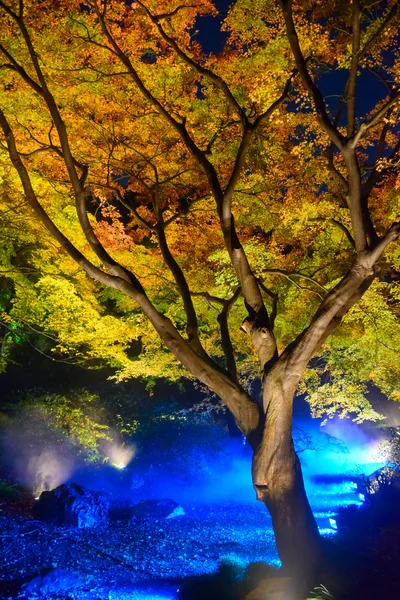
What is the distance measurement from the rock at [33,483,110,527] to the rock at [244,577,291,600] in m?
4.99

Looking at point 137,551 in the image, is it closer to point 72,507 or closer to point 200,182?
point 72,507

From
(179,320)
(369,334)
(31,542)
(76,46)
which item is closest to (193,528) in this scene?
(31,542)

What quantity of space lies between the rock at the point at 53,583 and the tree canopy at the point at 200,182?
4.09 meters

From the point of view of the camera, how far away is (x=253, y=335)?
6.83m

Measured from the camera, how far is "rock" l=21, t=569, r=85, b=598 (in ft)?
21.0

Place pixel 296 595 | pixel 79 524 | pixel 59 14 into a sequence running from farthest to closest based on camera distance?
pixel 79 524 → pixel 59 14 → pixel 296 595

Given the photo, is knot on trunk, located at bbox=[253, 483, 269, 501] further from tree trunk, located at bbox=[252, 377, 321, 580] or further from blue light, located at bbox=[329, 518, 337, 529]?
blue light, located at bbox=[329, 518, 337, 529]

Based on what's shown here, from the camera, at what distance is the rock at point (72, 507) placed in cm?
985

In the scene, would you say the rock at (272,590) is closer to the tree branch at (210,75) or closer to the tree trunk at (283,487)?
the tree trunk at (283,487)

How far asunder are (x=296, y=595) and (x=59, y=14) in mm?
10767

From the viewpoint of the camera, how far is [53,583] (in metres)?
6.68

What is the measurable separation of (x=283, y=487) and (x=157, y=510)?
640 centimetres

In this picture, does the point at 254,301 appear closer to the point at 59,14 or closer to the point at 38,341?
the point at 59,14

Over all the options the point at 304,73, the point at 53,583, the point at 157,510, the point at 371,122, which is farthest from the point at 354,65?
the point at 157,510
